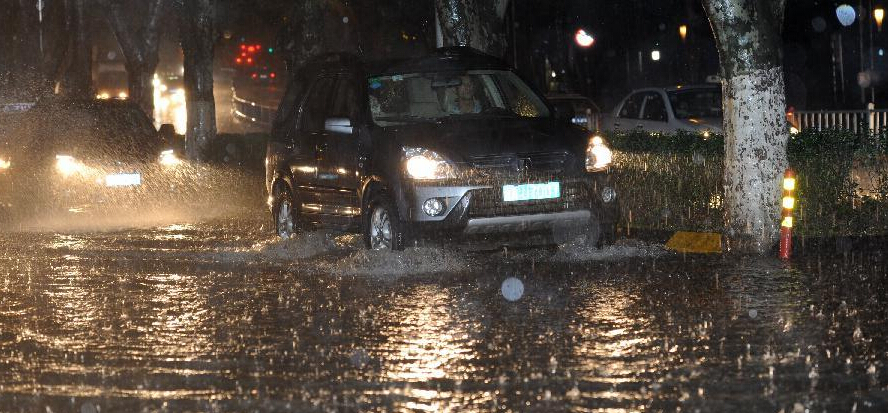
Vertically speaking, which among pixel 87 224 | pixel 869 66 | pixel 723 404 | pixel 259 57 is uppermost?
pixel 259 57

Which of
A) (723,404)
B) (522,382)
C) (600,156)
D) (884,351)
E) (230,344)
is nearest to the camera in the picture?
(723,404)

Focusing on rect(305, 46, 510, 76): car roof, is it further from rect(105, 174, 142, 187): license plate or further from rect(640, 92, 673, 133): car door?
rect(640, 92, 673, 133): car door

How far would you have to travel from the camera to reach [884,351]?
7.83 meters

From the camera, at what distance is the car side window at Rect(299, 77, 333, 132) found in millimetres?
13914

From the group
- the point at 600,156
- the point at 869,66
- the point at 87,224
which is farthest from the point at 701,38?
the point at 600,156

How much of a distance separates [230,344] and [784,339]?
327 centimetres

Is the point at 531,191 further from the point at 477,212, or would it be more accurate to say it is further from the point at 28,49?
the point at 28,49

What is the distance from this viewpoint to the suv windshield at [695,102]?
22.9 metres

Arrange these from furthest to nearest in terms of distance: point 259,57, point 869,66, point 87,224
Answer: point 259,57 → point 869,66 → point 87,224

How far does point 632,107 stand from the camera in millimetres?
24344

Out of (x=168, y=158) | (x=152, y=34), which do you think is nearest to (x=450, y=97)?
(x=168, y=158)

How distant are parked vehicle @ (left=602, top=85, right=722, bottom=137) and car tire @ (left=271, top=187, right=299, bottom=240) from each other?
28.4ft

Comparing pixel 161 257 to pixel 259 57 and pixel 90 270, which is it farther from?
pixel 259 57

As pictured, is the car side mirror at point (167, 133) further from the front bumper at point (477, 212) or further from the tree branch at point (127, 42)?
the tree branch at point (127, 42)
